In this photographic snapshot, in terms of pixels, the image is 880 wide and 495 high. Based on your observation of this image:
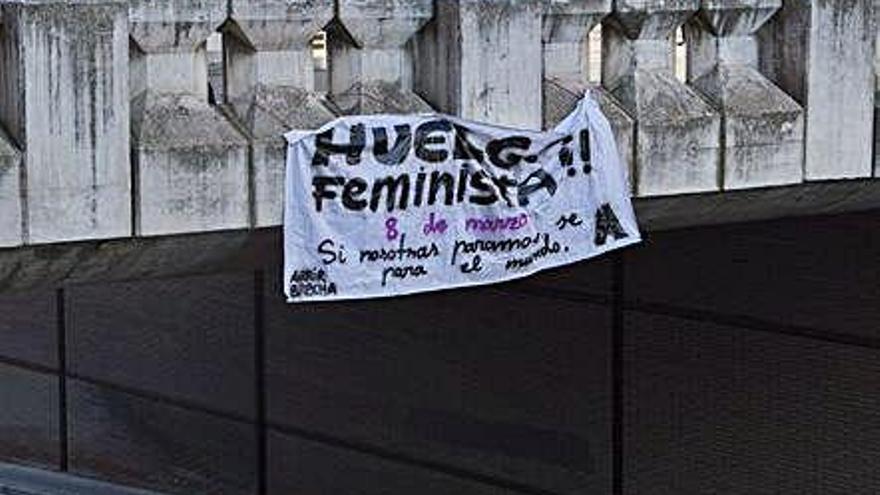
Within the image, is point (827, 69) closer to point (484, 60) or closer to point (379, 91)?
point (484, 60)

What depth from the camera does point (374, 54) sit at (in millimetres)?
7676

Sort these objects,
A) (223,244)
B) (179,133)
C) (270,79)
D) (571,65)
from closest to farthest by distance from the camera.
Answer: (179,133) < (270,79) < (223,244) < (571,65)

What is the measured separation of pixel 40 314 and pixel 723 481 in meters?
10.9

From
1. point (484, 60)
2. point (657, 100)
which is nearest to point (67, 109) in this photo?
point (484, 60)

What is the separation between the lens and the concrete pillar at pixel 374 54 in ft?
24.8

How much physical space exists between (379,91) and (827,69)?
2597 millimetres

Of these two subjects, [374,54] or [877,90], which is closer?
[374,54]

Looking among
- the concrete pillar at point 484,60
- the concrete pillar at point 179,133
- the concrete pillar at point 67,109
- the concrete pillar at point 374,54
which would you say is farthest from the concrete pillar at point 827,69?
the concrete pillar at point 67,109

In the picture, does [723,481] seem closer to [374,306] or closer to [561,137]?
[374,306]

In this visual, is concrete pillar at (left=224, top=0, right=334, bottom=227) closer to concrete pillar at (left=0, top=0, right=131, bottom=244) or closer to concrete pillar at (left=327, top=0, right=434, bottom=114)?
concrete pillar at (left=327, top=0, right=434, bottom=114)

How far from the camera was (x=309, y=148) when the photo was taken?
742 cm

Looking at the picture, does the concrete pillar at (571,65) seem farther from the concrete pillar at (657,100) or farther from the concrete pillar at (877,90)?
the concrete pillar at (877,90)

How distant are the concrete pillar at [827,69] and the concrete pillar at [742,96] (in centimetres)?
8

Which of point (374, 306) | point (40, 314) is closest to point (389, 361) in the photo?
point (374, 306)
